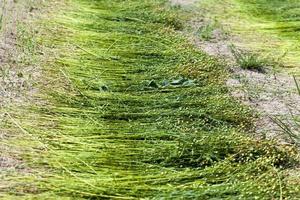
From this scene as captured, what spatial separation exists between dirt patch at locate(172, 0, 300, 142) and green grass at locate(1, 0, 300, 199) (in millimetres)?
141

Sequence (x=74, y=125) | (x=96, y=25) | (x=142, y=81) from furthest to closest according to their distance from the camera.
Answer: (x=96, y=25) < (x=142, y=81) < (x=74, y=125)

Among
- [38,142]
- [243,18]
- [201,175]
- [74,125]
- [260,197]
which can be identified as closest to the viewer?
[260,197]

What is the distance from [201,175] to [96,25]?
2.88m

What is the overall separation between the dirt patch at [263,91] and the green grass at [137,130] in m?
0.14

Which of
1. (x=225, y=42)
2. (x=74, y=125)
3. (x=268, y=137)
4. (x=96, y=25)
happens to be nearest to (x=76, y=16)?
(x=96, y=25)

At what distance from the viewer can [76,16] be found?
5.93 m

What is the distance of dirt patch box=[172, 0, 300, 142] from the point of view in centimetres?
402

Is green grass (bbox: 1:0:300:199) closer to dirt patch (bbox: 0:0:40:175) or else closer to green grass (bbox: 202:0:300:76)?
dirt patch (bbox: 0:0:40:175)

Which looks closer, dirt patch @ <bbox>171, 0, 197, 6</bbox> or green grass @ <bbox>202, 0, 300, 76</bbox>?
green grass @ <bbox>202, 0, 300, 76</bbox>

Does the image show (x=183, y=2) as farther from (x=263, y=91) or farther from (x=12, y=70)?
(x=12, y=70)

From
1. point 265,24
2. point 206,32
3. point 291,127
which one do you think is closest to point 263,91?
point 291,127

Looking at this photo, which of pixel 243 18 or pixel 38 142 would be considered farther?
pixel 243 18

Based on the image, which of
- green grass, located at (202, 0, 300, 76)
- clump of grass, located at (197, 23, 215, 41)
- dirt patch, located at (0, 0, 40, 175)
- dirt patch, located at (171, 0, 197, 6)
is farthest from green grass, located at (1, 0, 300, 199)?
dirt patch, located at (171, 0, 197, 6)

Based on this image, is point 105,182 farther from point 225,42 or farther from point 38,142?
point 225,42
